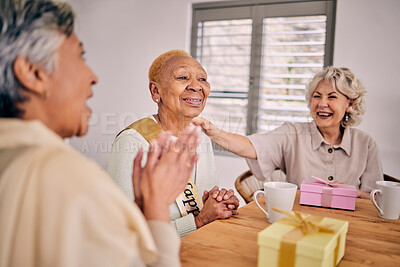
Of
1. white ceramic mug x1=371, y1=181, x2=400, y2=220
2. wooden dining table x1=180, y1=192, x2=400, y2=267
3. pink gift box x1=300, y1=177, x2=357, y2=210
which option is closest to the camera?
wooden dining table x1=180, y1=192, x2=400, y2=267

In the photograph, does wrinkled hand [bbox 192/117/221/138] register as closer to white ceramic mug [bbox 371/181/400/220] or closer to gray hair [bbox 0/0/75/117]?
white ceramic mug [bbox 371/181/400/220]

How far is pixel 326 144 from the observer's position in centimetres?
220

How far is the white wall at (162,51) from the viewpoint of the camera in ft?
10.4

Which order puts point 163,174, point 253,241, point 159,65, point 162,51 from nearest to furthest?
point 163,174 < point 253,241 < point 159,65 < point 162,51

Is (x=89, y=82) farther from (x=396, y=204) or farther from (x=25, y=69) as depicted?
(x=396, y=204)

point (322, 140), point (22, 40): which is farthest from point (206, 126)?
point (22, 40)

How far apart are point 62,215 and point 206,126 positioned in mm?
1337

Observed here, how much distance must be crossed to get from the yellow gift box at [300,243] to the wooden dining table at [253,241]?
0.09 m

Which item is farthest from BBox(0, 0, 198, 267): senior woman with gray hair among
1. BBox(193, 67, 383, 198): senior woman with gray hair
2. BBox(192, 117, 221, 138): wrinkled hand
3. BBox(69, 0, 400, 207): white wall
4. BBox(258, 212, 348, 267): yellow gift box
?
BBox(69, 0, 400, 207): white wall

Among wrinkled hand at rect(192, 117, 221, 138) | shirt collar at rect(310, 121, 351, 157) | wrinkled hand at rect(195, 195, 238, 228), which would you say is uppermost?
wrinkled hand at rect(192, 117, 221, 138)

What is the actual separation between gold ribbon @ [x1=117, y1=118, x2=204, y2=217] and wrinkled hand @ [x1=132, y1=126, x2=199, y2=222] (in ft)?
2.18

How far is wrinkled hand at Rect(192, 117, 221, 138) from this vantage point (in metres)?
1.78

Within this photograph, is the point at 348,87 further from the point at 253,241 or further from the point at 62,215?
the point at 62,215

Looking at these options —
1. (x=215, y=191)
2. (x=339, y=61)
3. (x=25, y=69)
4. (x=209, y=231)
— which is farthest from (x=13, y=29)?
(x=339, y=61)
